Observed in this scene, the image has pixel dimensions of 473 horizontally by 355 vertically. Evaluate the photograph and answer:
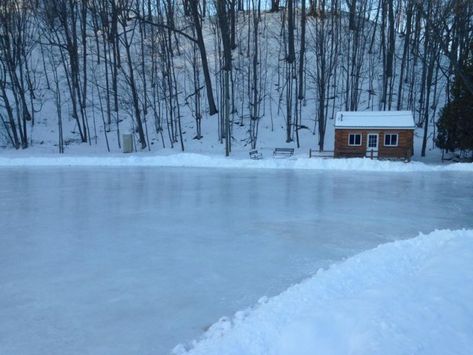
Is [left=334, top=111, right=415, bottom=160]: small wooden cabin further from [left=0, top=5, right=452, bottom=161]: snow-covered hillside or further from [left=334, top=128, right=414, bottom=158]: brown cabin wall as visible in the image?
[left=0, top=5, right=452, bottom=161]: snow-covered hillside

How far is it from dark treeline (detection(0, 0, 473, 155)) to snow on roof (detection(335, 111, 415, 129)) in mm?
4285

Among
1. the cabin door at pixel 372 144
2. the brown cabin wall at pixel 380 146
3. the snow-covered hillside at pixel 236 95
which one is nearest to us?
the brown cabin wall at pixel 380 146

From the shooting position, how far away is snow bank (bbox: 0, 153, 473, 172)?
20.3m

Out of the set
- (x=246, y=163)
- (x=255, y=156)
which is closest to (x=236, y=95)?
(x=255, y=156)

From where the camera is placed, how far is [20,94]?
32969 mm

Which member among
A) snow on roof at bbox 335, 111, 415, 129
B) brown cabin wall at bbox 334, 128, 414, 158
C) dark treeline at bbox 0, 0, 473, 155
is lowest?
brown cabin wall at bbox 334, 128, 414, 158

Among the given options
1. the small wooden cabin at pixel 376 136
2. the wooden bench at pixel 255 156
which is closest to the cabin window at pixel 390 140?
the small wooden cabin at pixel 376 136

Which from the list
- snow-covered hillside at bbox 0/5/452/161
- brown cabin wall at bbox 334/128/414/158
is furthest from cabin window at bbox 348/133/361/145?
snow-covered hillside at bbox 0/5/452/161

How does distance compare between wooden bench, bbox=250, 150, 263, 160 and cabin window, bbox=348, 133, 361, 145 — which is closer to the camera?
cabin window, bbox=348, 133, 361, 145

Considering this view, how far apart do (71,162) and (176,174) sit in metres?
8.04

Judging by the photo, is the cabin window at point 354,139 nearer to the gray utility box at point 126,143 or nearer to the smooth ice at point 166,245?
the smooth ice at point 166,245

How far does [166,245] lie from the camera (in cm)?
764

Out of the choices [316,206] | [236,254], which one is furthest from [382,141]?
[236,254]

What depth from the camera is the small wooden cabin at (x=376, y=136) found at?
23984mm
